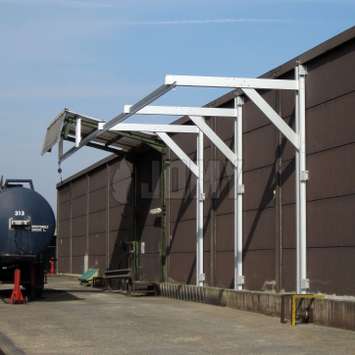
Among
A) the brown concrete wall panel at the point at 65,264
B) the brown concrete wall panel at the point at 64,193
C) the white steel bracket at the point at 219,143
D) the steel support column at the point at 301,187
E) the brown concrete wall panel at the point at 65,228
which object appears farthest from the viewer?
the brown concrete wall panel at the point at 64,193

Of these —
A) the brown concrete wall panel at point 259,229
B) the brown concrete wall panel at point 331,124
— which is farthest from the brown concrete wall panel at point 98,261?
the brown concrete wall panel at point 331,124

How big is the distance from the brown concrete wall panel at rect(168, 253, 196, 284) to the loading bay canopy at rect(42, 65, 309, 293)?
1.47 m

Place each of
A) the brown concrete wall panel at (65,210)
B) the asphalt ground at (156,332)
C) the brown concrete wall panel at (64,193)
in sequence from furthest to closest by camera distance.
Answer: the brown concrete wall panel at (64,193) < the brown concrete wall panel at (65,210) < the asphalt ground at (156,332)

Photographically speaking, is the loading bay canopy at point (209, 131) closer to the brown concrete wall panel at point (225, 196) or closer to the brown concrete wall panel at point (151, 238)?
the brown concrete wall panel at point (225, 196)

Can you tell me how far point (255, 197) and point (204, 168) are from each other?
387 cm

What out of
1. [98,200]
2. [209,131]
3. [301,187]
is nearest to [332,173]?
[301,187]

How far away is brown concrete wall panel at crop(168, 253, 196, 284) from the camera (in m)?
22.9

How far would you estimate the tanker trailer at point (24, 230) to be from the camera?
66.3 feet

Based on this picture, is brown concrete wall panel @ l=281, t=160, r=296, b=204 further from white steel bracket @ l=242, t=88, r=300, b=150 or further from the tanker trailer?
the tanker trailer

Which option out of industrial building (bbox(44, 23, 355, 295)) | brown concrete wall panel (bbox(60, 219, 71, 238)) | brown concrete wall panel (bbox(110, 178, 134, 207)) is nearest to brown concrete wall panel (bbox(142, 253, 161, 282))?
industrial building (bbox(44, 23, 355, 295))

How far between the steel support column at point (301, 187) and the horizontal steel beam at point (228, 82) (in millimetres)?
260

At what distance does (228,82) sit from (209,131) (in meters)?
4.14

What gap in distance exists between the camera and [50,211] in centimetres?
2109

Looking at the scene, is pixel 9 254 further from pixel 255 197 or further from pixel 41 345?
pixel 41 345
